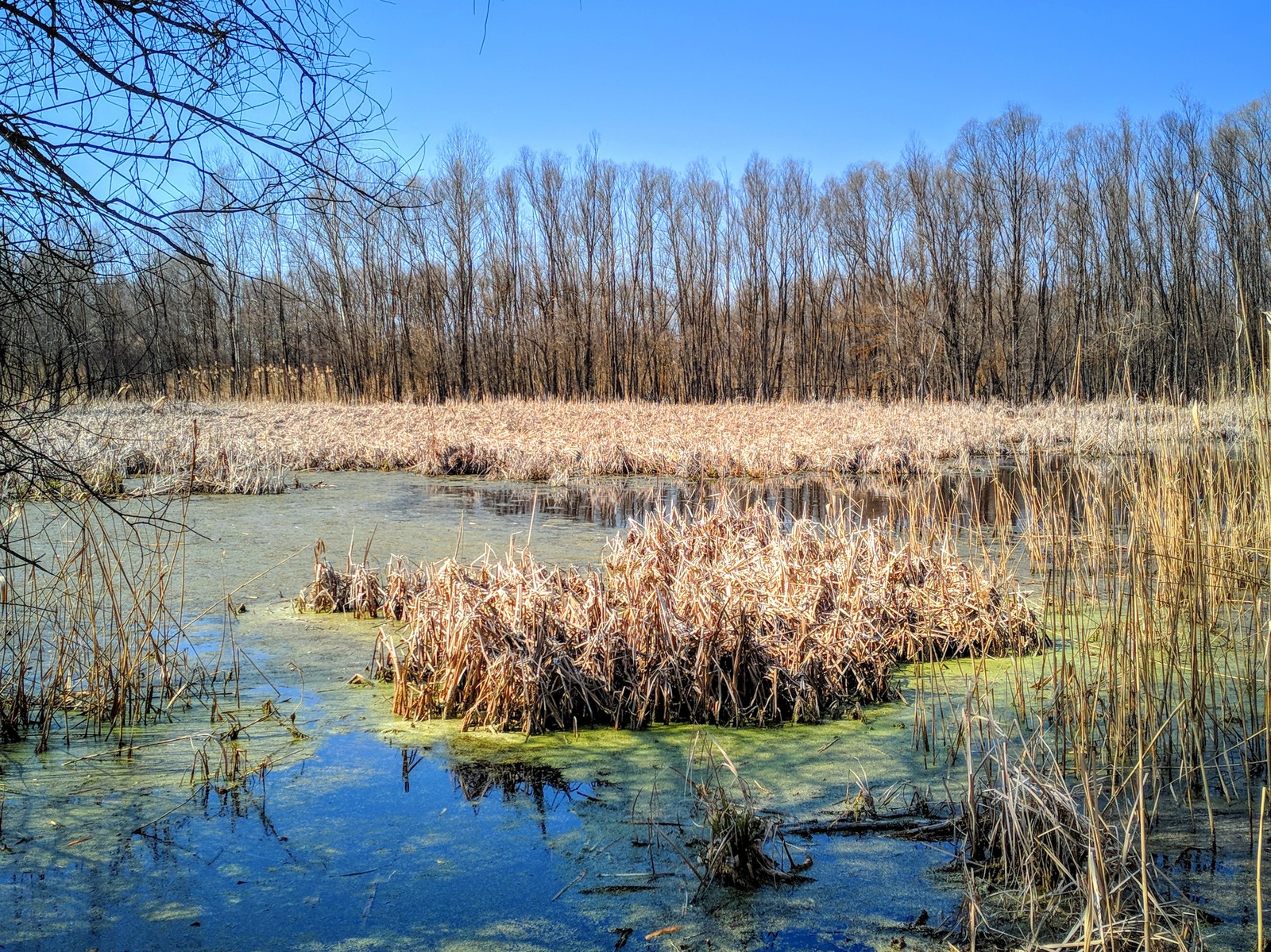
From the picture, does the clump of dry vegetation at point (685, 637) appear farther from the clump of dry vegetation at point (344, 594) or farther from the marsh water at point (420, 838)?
the clump of dry vegetation at point (344, 594)

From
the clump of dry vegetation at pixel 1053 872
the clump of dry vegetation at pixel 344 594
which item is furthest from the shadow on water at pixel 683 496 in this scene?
the clump of dry vegetation at pixel 1053 872

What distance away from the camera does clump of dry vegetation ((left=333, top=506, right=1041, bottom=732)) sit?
409 cm

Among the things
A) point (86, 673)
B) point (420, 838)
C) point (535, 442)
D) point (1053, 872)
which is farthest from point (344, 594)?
point (535, 442)

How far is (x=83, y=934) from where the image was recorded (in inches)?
97.1

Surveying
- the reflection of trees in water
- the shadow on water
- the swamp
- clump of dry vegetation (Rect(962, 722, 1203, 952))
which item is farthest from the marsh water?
the reflection of trees in water

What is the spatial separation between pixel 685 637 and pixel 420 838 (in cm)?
159

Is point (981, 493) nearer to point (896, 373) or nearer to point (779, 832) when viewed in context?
point (779, 832)

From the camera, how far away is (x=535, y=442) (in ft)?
48.3

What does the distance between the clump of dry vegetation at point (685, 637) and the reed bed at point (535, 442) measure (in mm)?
5553

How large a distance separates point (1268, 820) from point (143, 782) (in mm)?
4081

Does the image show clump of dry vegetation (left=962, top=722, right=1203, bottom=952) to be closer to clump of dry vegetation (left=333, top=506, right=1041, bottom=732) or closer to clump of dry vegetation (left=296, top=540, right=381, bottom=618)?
clump of dry vegetation (left=333, top=506, right=1041, bottom=732)

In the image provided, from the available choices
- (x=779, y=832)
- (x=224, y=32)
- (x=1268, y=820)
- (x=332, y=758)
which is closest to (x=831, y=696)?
(x=779, y=832)

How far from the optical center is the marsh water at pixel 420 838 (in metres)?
2.51

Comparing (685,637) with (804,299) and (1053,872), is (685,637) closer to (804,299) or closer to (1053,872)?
(1053,872)
